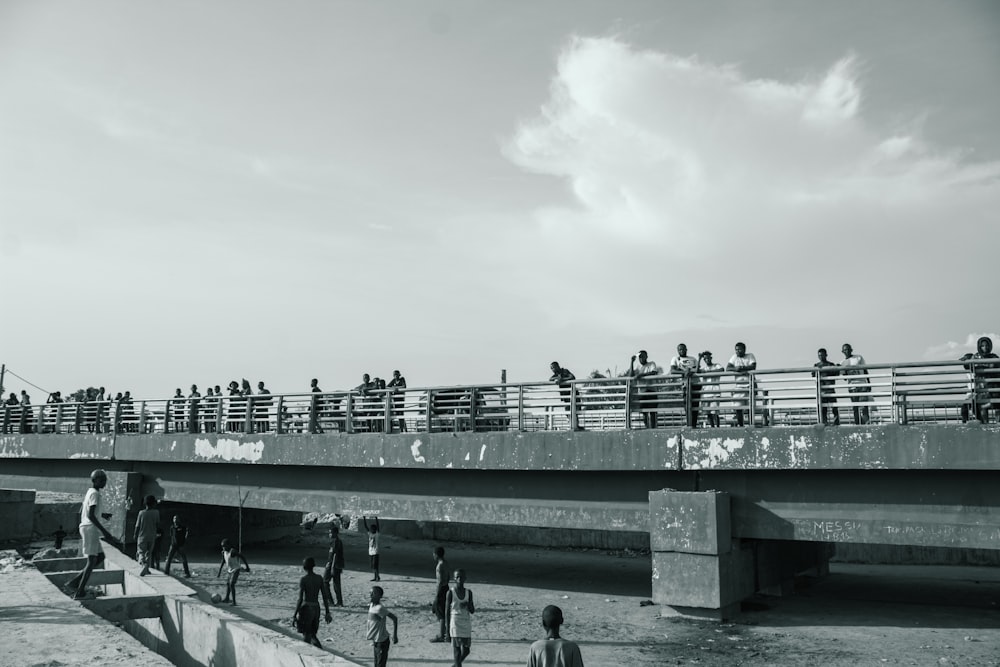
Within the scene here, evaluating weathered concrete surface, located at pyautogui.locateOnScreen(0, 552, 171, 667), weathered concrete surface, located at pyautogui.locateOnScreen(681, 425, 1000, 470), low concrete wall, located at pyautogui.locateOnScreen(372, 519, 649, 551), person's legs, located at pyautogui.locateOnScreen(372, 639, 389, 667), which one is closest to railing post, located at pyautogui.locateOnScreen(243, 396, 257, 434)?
low concrete wall, located at pyautogui.locateOnScreen(372, 519, 649, 551)

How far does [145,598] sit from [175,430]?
13.0 meters

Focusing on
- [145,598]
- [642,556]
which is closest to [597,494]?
[145,598]

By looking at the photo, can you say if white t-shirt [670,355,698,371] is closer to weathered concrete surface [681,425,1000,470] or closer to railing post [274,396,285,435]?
weathered concrete surface [681,425,1000,470]

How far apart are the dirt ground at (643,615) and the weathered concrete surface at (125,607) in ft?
5.42

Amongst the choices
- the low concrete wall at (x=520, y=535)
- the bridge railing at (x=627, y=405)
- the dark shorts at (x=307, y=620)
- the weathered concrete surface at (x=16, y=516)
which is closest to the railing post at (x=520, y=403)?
the bridge railing at (x=627, y=405)

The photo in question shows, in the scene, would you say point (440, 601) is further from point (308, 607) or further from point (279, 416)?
point (279, 416)

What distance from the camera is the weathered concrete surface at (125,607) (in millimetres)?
11359

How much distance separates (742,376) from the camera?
13852 mm

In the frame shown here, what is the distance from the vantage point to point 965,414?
41.7ft

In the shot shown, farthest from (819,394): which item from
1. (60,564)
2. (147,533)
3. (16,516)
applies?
(16,516)

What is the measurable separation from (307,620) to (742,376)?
27.4ft

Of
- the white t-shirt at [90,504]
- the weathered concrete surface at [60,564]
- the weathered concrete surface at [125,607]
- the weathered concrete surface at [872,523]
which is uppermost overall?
the white t-shirt at [90,504]

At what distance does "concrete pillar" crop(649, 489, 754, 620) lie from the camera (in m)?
13.4

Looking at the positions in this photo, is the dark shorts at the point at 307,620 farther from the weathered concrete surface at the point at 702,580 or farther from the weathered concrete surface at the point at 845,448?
the weathered concrete surface at the point at 845,448
